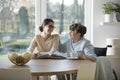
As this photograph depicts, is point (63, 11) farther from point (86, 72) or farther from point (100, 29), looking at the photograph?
point (86, 72)

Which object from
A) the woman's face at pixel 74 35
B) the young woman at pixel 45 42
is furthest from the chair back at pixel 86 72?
the young woman at pixel 45 42

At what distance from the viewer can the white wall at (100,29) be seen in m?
4.33

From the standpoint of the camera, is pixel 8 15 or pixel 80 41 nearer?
pixel 80 41

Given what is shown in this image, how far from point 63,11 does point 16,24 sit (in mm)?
829

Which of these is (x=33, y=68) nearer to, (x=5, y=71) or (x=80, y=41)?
(x=5, y=71)

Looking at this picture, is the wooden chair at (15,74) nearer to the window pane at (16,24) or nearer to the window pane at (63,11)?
the window pane at (16,24)

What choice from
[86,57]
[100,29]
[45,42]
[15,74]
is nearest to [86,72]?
[15,74]

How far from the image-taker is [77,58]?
3.18 meters

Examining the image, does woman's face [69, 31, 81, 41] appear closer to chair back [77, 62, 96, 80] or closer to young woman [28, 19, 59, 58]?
young woman [28, 19, 59, 58]

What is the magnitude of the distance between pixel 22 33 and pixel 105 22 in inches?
54.6

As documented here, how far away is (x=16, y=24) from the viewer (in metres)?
4.41

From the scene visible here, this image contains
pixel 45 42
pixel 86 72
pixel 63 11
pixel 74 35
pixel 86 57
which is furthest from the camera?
pixel 63 11

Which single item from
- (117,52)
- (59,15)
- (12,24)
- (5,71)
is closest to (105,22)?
(117,52)

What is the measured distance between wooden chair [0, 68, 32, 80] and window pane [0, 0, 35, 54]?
7.46 feet
